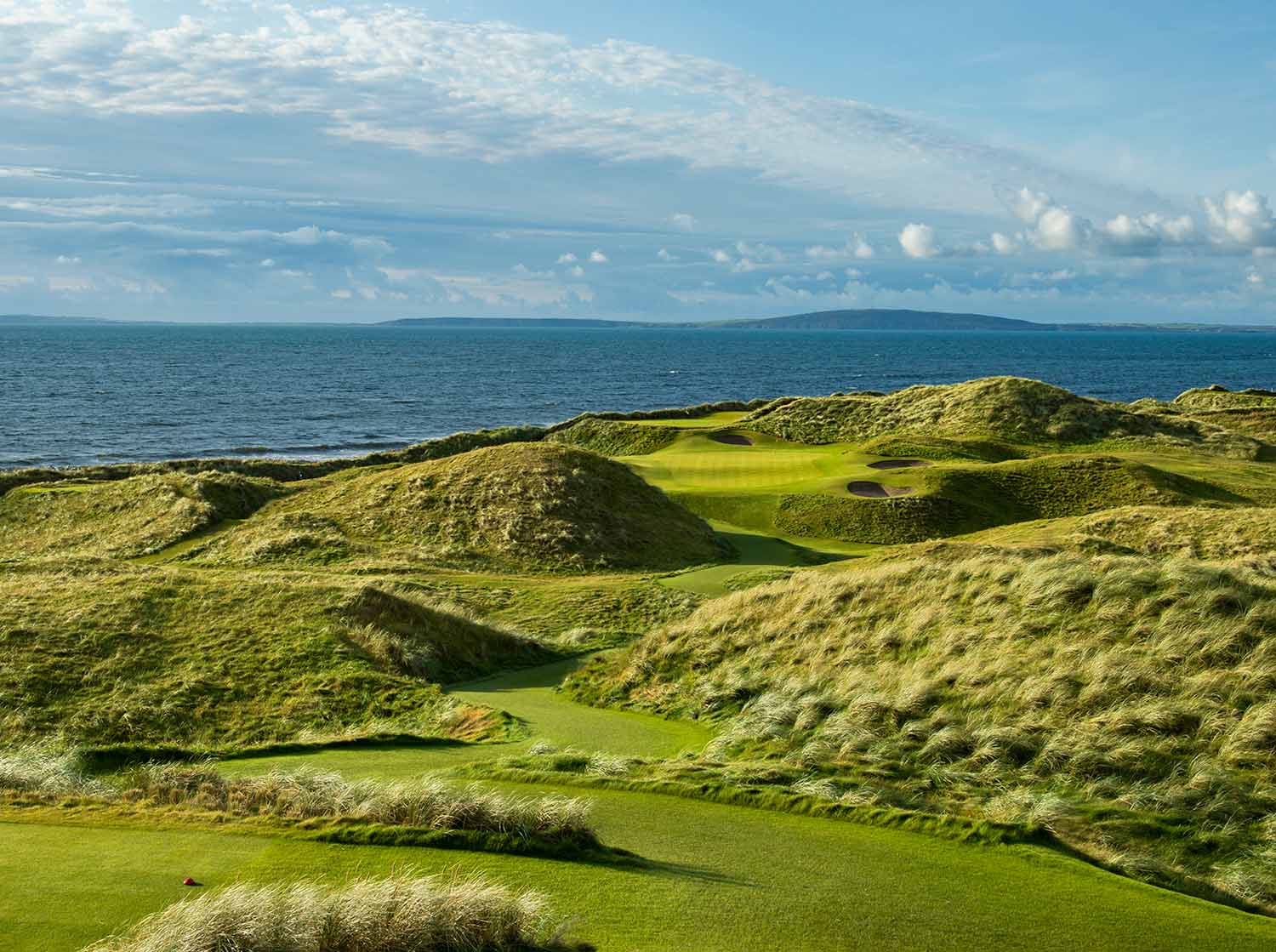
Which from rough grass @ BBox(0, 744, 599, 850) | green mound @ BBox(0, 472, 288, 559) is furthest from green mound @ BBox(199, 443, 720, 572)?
rough grass @ BBox(0, 744, 599, 850)

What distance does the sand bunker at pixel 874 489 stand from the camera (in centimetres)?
4438

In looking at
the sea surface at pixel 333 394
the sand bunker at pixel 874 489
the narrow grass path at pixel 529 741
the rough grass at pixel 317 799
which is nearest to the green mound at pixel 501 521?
the sand bunker at pixel 874 489

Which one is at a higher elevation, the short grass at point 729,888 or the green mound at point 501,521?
the short grass at point 729,888

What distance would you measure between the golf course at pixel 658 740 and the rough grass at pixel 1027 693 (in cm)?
6

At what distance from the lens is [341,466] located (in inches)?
2485

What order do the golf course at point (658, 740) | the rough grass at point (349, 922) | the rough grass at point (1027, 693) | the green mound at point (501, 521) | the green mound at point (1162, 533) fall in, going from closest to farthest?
the rough grass at point (349, 922) < the golf course at point (658, 740) < the rough grass at point (1027, 693) < the green mound at point (1162, 533) < the green mound at point (501, 521)

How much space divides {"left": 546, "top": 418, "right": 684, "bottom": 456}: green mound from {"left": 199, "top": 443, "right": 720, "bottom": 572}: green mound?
19718mm

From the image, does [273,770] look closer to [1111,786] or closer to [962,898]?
[962,898]

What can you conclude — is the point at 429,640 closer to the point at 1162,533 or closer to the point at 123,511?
the point at 1162,533

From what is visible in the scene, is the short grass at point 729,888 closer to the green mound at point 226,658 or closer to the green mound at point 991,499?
the green mound at point 226,658

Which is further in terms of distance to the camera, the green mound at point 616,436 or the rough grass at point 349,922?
the green mound at point 616,436

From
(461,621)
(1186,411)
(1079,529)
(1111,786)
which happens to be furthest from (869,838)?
(1186,411)

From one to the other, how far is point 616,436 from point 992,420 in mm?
22810

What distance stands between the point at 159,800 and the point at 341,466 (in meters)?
53.6
